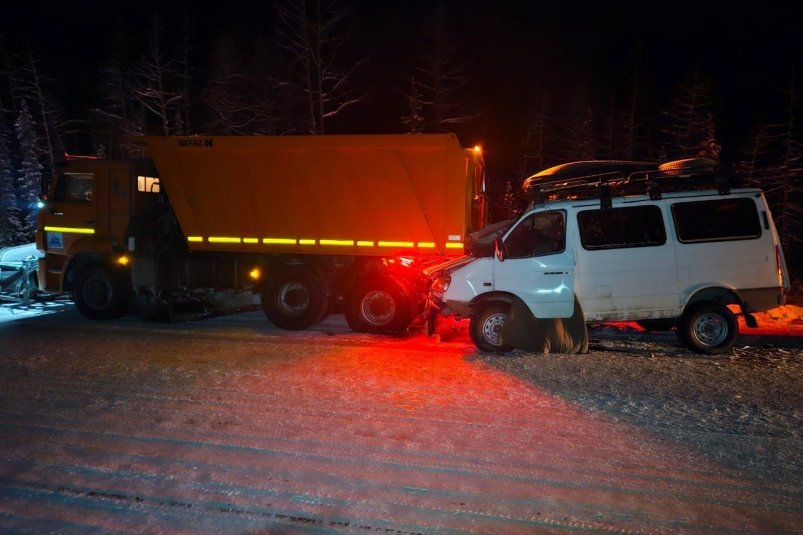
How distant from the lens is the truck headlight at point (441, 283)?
8.26 meters

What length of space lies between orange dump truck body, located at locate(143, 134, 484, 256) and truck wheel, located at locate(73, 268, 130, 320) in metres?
1.85

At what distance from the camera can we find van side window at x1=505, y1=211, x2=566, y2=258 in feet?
25.1

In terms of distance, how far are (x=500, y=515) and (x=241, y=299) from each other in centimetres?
836

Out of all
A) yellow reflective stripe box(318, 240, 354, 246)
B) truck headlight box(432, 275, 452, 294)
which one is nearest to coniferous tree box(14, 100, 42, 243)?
yellow reflective stripe box(318, 240, 354, 246)

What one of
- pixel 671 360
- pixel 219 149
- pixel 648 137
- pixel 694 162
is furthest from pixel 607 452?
pixel 648 137

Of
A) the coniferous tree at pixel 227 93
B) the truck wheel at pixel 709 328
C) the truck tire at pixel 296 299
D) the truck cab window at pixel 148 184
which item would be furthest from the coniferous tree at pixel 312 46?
the truck wheel at pixel 709 328

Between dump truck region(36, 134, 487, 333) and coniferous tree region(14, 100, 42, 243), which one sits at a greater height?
coniferous tree region(14, 100, 42, 243)

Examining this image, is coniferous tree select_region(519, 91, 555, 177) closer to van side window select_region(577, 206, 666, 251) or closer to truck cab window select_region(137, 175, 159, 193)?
truck cab window select_region(137, 175, 159, 193)

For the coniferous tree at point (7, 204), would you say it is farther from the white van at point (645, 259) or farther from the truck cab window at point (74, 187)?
the white van at point (645, 259)

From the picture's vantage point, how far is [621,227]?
296 inches

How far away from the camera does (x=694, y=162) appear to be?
730 cm

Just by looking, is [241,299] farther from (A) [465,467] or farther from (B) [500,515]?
(B) [500,515]

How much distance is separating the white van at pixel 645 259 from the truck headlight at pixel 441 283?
0.38 meters

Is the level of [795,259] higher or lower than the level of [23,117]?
lower
